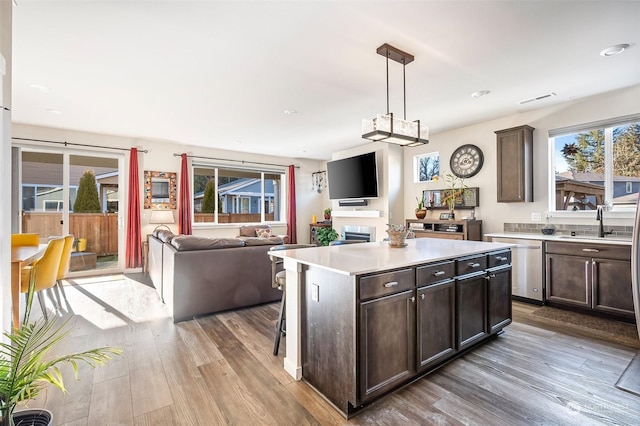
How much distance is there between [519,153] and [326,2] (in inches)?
139

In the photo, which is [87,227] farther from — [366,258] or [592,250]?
[592,250]

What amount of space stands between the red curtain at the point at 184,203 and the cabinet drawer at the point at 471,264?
5462 millimetres

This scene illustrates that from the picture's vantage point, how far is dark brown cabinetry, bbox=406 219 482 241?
467 centimetres

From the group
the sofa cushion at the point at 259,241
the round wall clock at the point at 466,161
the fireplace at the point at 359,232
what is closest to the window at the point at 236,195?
the fireplace at the point at 359,232

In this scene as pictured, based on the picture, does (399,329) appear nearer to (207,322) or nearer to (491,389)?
(491,389)

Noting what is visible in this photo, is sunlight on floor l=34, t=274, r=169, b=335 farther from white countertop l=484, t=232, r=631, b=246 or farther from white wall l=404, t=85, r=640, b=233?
white wall l=404, t=85, r=640, b=233

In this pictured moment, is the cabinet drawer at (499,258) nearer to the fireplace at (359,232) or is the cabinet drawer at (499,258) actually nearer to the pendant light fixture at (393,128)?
the pendant light fixture at (393,128)

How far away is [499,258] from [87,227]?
6648 millimetres

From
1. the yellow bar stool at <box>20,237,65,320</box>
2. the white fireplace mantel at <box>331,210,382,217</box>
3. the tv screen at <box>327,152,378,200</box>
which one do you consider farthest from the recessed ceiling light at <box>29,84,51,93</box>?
the white fireplace mantel at <box>331,210,382,217</box>

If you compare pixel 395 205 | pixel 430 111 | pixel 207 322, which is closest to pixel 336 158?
pixel 395 205

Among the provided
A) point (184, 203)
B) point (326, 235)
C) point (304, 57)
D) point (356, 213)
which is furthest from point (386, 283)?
point (184, 203)

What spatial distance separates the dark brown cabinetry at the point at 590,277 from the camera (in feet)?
10.4

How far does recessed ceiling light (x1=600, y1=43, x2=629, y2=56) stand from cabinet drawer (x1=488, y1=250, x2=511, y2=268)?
6.49 ft

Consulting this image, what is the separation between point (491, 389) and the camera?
2043 millimetres
